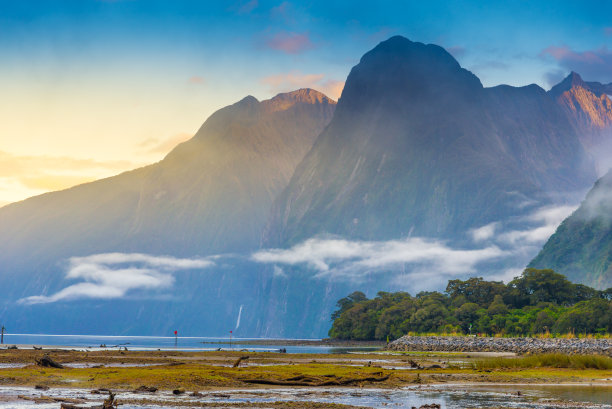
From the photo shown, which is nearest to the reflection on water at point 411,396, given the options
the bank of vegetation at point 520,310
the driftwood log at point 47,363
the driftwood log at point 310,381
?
the driftwood log at point 310,381

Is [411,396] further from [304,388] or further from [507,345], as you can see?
[507,345]

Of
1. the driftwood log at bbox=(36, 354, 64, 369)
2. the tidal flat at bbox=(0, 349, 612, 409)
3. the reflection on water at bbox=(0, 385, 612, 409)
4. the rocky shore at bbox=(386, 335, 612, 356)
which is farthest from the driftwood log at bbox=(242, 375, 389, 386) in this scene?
the rocky shore at bbox=(386, 335, 612, 356)

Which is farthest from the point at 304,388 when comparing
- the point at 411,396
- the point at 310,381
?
the point at 411,396

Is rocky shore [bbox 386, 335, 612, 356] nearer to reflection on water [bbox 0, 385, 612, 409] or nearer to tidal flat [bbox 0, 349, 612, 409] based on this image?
tidal flat [bbox 0, 349, 612, 409]

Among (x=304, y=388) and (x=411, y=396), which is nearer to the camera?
(x=411, y=396)

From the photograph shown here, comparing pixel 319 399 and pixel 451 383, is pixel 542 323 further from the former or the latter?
pixel 319 399

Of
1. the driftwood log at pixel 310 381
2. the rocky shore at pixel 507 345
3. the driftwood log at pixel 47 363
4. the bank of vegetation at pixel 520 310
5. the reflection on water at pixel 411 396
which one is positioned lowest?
the reflection on water at pixel 411 396

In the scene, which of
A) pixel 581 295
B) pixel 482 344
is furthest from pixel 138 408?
pixel 581 295

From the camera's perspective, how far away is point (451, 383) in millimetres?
53438

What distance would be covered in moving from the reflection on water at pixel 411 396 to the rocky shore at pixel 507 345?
48631 millimetres

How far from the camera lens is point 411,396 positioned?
43.6 meters

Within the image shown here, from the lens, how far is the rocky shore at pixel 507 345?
9594 centimetres

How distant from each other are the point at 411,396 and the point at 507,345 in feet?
256

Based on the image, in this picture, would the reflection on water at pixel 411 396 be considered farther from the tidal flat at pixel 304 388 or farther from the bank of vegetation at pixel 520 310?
the bank of vegetation at pixel 520 310
